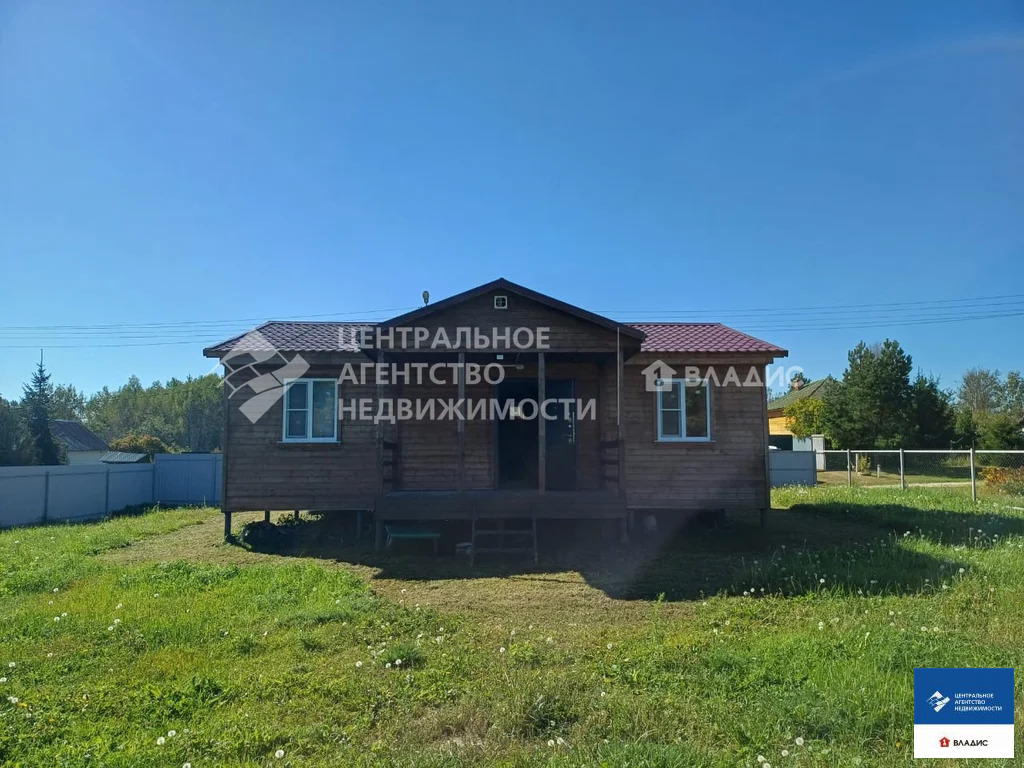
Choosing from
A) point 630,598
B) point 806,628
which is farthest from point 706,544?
point 806,628

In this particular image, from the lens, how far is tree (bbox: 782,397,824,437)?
37.2 metres

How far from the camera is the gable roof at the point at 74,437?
38188mm

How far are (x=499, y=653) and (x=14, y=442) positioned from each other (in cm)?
3118

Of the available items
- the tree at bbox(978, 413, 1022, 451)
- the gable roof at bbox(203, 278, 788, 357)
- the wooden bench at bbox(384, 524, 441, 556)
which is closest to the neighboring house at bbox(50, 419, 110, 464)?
the gable roof at bbox(203, 278, 788, 357)

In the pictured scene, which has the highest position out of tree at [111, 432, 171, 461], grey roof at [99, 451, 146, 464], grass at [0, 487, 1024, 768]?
tree at [111, 432, 171, 461]

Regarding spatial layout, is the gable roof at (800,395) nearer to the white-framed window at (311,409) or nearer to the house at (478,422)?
the house at (478,422)

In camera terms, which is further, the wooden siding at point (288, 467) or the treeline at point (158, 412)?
the treeline at point (158, 412)

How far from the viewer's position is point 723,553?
10.0 meters

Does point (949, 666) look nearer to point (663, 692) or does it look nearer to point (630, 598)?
point (663, 692)

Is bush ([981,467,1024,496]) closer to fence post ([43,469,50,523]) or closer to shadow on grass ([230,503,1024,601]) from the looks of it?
shadow on grass ([230,503,1024,601])

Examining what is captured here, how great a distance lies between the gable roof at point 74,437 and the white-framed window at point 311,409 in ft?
109

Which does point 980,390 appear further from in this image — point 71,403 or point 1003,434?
point 71,403

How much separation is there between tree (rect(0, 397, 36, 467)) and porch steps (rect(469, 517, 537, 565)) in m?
26.4

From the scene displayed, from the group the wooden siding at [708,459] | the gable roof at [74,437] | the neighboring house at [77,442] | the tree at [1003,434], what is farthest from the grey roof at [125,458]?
the tree at [1003,434]
